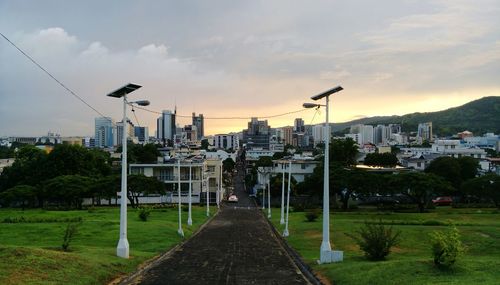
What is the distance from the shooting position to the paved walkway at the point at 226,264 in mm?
16766

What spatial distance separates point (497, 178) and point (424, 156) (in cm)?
4235

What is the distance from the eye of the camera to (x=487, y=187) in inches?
2506

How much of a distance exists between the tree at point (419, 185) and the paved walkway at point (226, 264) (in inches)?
1287

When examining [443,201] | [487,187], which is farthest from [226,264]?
[443,201]

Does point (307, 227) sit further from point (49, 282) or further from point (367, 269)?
point (49, 282)

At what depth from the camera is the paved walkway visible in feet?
55.0

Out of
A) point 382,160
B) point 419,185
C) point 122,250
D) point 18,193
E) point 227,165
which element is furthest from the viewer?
point 227,165

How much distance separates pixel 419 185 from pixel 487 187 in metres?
10.5

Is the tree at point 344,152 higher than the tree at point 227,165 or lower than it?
higher

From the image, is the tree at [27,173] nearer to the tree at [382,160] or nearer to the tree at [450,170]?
the tree at [450,170]

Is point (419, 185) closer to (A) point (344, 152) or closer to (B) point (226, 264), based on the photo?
(A) point (344, 152)

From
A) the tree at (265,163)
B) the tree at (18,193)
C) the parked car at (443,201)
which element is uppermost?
the tree at (265,163)

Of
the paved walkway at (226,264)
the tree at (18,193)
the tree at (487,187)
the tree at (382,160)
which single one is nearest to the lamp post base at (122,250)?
the paved walkway at (226,264)

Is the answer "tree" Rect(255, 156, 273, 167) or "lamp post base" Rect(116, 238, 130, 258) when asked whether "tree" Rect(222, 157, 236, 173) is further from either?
"lamp post base" Rect(116, 238, 130, 258)
